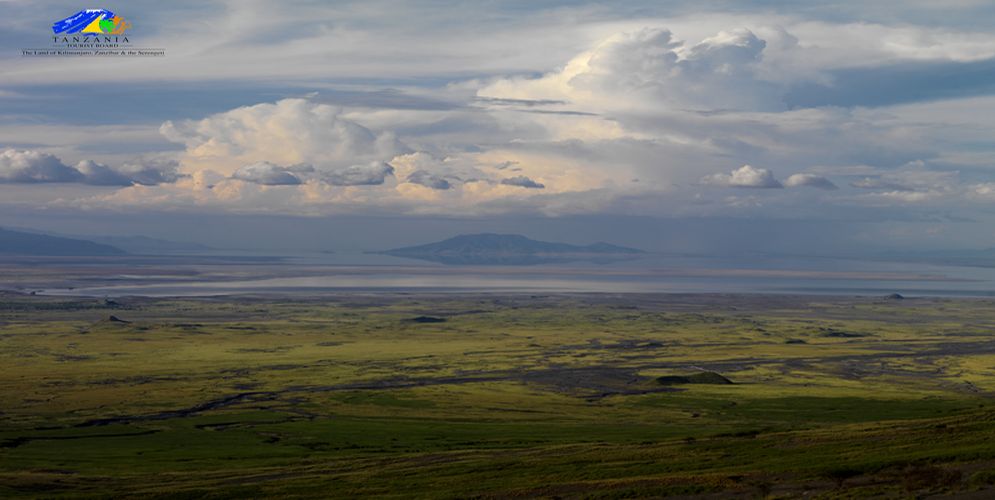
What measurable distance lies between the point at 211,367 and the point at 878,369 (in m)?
→ 135

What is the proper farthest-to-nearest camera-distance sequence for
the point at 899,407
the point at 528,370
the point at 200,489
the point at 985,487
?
the point at 528,370, the point at 899,407, the point at 200,489, the point at 985,487

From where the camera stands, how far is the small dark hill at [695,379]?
538 feet

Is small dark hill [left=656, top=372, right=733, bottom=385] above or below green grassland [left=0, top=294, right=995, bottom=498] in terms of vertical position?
below

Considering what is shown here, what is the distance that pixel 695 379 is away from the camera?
547ft

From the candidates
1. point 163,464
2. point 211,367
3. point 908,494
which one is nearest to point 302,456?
point 163,464

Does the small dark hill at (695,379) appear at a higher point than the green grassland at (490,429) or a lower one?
lower

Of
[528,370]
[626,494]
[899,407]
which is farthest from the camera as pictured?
[528,370]

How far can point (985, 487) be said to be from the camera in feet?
159

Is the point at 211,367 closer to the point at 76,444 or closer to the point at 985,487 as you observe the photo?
the point at 76,444

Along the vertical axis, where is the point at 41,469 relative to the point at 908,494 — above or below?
below

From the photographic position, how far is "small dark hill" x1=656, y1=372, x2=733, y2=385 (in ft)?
538

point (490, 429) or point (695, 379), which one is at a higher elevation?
point (490, 429)

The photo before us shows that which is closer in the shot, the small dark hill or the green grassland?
the green grassland

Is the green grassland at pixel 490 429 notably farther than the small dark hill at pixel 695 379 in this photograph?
No
